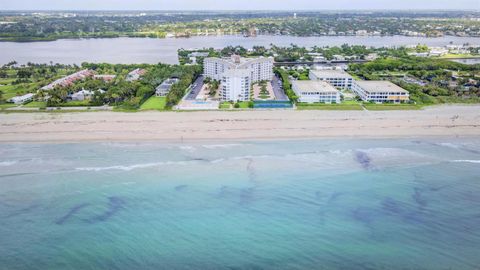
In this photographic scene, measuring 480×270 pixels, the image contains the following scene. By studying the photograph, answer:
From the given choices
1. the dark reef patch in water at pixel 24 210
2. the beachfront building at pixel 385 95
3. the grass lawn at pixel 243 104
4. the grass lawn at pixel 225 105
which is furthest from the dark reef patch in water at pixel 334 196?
the beachfront building at pixel 385 95

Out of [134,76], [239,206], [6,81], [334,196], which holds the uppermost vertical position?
[134,76]

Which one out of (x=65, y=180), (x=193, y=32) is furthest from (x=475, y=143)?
(x=193, y=32)

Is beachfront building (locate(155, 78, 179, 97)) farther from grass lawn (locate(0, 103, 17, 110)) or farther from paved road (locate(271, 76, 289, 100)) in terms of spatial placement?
grass lawn (locate(0, 103, 17, 110))

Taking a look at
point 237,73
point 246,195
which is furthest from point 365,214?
point 237,73

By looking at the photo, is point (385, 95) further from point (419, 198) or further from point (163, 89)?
point (163, 89)

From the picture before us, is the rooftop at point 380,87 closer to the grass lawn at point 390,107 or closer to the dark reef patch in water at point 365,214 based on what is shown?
the grass lawn at point 390,107

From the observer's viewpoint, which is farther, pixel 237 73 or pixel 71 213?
pixel 237 73
